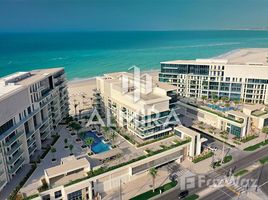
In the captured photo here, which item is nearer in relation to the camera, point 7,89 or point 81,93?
point 7,89

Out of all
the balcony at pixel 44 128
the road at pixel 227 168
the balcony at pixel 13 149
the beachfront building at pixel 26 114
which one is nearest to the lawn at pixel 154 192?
the road at pixel 227 168

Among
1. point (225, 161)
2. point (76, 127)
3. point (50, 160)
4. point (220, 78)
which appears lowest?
point (225, 161)

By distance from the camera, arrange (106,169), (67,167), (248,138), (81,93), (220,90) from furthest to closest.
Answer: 1. (81,93)
2. (220,90)
3. (248,138)
4. (106,169)
5. (67,167)

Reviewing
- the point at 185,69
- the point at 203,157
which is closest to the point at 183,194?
the point at 203,157

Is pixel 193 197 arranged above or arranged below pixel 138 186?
above

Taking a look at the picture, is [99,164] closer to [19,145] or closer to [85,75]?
[19,145]

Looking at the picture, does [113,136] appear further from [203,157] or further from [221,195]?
[221,195]

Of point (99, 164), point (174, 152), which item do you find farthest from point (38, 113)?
point (174, 152)

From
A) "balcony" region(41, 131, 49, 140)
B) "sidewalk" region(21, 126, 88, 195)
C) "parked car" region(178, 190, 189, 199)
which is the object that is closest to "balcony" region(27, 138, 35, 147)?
"sidewalk" region(21, 126, 88, 195)

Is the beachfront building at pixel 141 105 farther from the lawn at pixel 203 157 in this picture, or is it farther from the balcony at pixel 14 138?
the balcony at pixel 14 138

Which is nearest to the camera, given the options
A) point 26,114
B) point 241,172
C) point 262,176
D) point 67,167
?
point 67,167
